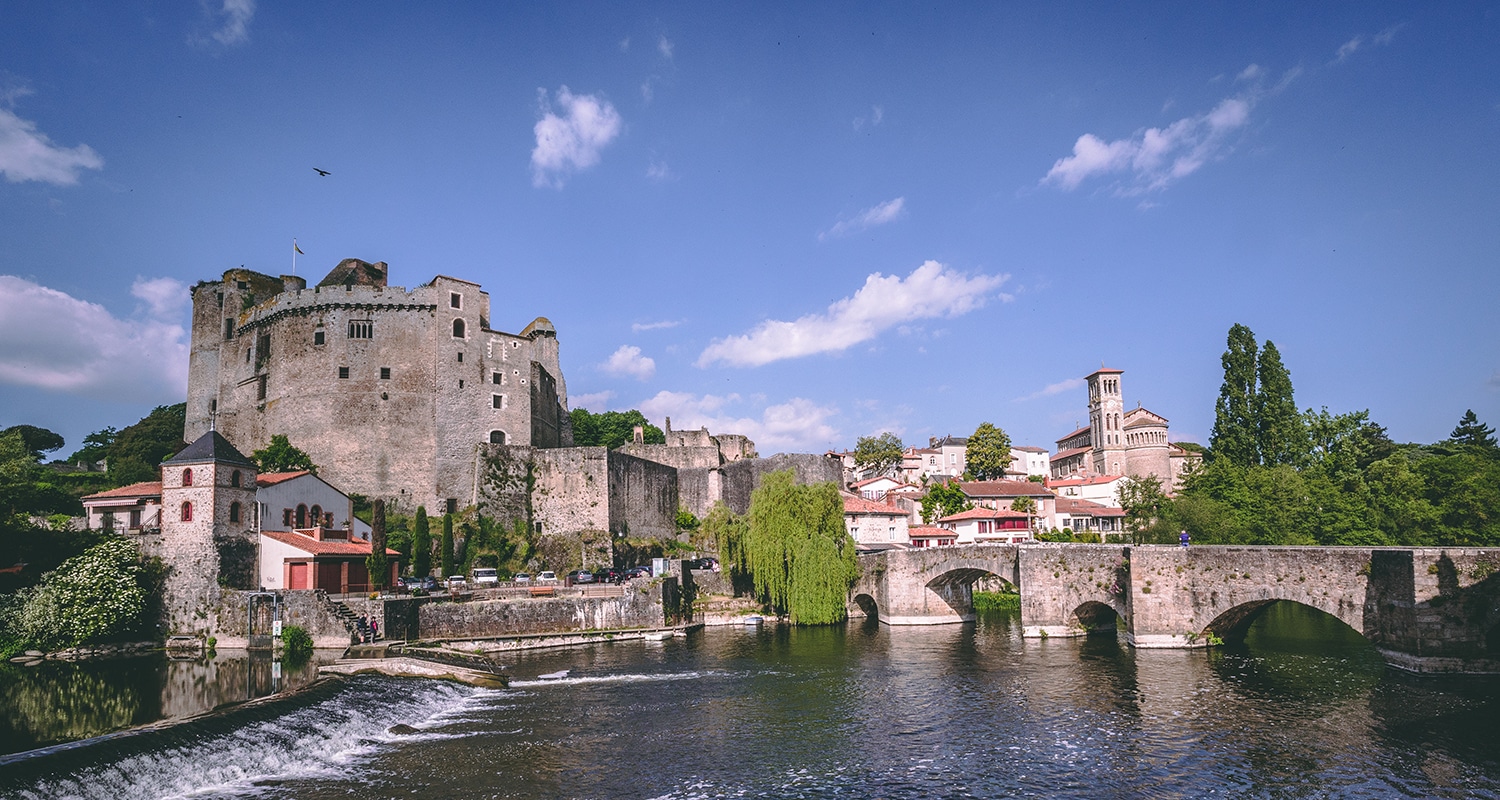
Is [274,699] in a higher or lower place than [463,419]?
lower

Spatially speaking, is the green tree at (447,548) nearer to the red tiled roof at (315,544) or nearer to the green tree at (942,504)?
the red tiled roof at (315,544)

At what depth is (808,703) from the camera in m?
24.7

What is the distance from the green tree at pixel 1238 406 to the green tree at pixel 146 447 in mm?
69523

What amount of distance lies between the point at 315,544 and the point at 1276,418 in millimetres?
58417

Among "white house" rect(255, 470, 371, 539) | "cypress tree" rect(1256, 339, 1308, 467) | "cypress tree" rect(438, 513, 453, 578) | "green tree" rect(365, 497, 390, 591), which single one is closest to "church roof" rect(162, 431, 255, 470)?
"white house" rect(255, 470, 371, 539)

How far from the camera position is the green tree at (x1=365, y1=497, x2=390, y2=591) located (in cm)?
4047

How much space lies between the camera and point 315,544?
39938 millimetres

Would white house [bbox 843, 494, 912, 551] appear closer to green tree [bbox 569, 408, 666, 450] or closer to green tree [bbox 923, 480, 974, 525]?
green tree [bbox 923, 480, 974, 525]

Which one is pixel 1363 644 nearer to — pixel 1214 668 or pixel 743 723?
pixel 1214 668

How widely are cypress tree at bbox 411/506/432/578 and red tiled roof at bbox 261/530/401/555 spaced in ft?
16.0

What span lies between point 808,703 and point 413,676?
42.1ft

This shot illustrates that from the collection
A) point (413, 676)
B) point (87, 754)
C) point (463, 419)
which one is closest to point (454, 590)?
point (413, 676)

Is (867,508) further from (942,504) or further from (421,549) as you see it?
(421,549)

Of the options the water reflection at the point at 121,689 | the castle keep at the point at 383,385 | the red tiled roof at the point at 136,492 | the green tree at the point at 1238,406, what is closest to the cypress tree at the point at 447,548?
the castle keep at the point at 383,385
